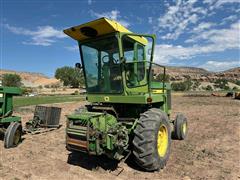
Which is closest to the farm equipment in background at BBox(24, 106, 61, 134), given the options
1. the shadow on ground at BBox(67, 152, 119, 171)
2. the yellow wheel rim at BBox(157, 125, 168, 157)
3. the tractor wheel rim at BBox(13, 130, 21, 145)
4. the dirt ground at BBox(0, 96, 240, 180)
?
the dirt ground at BBox(0, 96, 240, 180)

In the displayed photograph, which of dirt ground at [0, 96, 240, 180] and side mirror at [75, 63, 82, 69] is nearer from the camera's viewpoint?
dirt ground at [0, 96, 240, 180]

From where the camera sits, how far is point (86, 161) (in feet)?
21.5

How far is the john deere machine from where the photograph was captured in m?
5.55

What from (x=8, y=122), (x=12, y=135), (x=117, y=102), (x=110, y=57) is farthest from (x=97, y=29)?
(x=8, y=122)

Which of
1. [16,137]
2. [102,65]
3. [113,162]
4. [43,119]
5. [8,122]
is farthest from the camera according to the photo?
[43,119]

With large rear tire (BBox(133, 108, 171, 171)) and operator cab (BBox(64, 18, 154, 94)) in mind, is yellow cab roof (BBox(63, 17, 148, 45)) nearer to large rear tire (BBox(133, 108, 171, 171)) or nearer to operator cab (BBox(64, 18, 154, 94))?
operator cab (BBox(64, 18, 154, 94))

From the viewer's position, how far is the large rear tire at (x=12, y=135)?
25.7ft

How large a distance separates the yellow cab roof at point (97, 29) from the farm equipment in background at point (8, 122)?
3353 mm

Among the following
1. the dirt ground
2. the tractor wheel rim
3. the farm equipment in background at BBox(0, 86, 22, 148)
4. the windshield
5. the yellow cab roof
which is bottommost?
the dirt ground

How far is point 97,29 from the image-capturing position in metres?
6.23

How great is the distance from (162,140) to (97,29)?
10.1ft

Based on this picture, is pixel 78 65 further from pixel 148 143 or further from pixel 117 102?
pixel 148 143

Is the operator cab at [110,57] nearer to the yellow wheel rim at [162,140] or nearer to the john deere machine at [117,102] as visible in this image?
the john deere machine at [117,102]

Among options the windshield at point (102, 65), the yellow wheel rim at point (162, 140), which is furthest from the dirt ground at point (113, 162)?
the windshield at point (102, 65)
